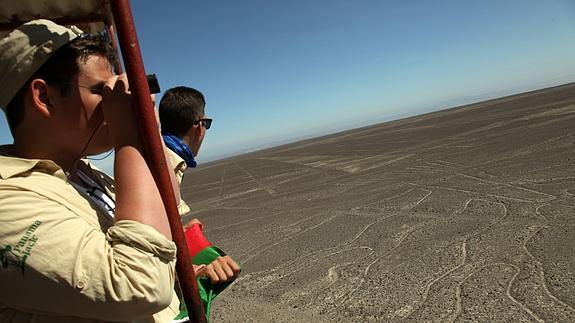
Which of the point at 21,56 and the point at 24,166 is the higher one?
the point at 21,56

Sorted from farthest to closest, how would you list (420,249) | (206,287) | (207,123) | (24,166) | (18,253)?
(420,249) < (207,123) < (206,287) < (24,166) < (18,253)

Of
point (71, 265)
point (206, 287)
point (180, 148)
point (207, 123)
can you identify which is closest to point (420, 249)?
point (207, 123)

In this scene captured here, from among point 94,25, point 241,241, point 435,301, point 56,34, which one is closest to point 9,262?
point 56,34

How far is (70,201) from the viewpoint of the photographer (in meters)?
1.16

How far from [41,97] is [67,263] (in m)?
0.52

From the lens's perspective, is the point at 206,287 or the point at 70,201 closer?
the point at 70,201

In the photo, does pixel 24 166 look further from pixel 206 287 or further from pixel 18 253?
pixel 206 287

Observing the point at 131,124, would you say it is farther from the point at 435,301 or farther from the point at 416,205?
the point at 416,205

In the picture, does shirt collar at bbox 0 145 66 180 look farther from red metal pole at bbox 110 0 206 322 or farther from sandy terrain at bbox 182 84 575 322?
sandy terrain at bbox 182 84 575 322

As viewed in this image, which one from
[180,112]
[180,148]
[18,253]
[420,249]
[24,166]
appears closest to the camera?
[18,253]

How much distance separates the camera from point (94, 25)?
7.13ft

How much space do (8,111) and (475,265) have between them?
15.0 ft

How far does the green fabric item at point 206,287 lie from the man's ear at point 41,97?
0.75 meters

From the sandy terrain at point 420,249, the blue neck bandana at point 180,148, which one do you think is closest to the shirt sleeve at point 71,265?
the blue neck bandana at point 180,148
